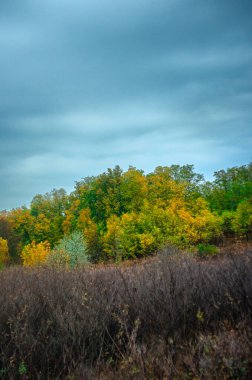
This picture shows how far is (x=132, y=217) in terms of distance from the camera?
29.8 meters

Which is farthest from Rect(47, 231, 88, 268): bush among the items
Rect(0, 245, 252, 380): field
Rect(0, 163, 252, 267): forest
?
Rect(0, 245, 252, 380): field

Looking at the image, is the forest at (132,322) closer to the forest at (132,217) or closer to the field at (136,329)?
the field at (136,329)

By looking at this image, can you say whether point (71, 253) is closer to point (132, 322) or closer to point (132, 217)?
point (132, 217)

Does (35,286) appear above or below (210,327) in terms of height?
above

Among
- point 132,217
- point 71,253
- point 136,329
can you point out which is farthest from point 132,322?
point 132,217

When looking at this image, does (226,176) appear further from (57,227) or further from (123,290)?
(123,290)

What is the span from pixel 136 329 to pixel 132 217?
2604 centimetres

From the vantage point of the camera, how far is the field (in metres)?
3.39

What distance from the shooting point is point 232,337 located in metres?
3.61

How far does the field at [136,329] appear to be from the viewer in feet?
11.1

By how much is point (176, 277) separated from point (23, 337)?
118 inches

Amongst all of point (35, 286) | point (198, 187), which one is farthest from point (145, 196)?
point (35, 286)

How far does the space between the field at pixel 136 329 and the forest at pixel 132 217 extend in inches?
508

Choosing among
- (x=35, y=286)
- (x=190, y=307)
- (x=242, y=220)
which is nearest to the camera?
(x=190, y=307)
